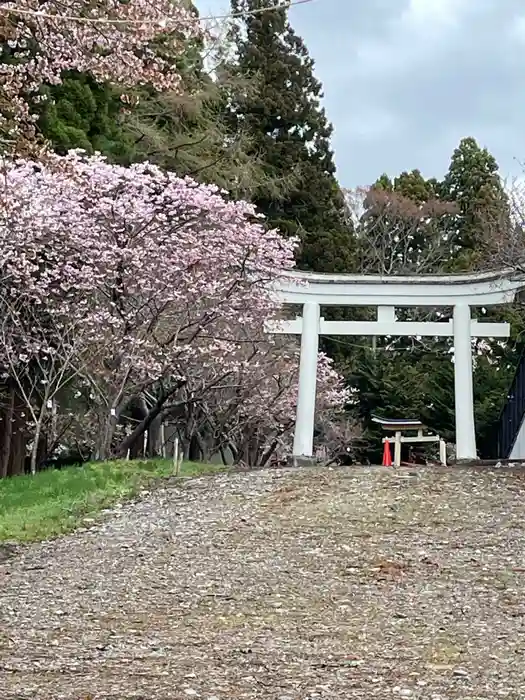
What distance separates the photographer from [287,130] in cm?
2530

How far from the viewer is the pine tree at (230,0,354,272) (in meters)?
23.8

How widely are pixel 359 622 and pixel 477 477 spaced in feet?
17.6

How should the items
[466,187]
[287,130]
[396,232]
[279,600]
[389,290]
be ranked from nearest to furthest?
[279,600] → [389,290] → [287,130] → [396,232] → [466,187]

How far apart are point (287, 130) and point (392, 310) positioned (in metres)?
12.1

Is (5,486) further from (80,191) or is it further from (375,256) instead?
(375,256)

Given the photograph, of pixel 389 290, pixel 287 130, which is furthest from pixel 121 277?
pixel 287 130

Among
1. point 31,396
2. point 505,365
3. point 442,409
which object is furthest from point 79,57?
point 505,365

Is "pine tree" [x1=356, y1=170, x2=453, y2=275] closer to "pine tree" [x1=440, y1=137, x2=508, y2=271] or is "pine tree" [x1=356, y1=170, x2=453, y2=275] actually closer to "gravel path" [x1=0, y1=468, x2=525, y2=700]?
"pine tree" [x1=440, y1=137, x2=508, y2=271]

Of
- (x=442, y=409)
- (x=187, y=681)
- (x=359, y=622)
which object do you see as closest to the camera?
(x=187, y=681)

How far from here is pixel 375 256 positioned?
85.6 feet

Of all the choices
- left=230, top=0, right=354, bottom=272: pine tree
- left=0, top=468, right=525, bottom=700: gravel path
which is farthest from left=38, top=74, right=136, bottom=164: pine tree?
left=230, top=0, right=354, bottom=272: pine tree

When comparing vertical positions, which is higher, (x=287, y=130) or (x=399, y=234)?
(x=287, y=130)

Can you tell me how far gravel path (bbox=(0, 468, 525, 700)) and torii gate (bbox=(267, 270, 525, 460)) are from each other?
17.9 ft

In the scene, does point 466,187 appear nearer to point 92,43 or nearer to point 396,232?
point 396,232
